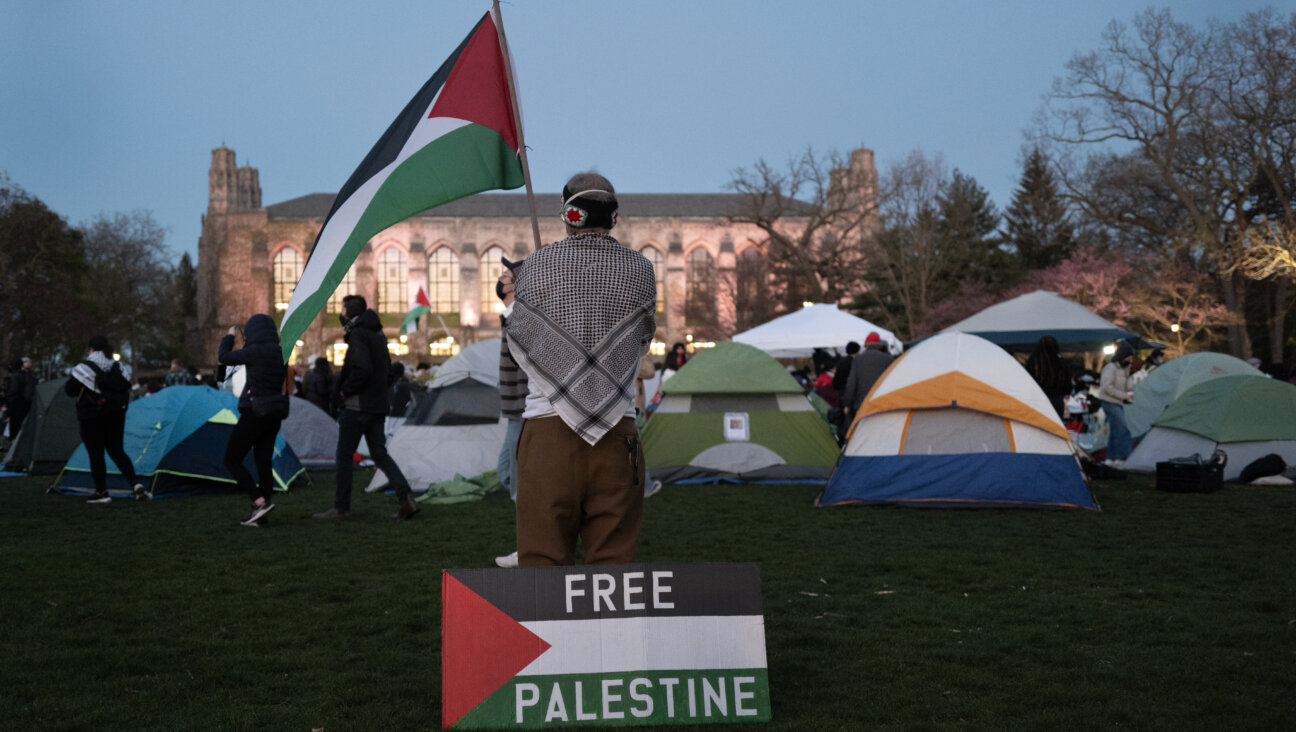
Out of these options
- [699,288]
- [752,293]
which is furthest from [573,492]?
[699,288]

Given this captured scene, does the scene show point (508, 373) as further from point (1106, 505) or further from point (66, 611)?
point (1106, 505)

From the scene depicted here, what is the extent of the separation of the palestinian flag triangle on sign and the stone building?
6214 cm

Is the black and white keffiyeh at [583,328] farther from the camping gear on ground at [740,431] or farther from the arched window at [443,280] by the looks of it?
the arched window at [443,280]

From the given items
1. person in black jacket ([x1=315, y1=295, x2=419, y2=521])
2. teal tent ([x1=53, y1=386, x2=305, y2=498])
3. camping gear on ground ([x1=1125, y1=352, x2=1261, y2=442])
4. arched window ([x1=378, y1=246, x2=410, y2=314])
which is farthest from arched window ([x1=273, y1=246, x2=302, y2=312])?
person in black jacket ([x1=315, y1=295, x2=419, y2=521])

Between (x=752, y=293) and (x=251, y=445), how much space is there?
54.0 meters

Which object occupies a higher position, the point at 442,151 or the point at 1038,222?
the point at 1038,222

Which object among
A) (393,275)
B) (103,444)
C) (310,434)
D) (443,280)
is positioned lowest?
(310,434)

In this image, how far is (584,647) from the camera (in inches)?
126

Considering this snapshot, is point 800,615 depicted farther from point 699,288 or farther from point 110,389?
point 699,288

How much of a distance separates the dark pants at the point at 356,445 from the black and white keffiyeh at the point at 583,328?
547cm

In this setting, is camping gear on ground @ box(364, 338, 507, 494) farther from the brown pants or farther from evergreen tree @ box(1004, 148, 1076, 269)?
evergreen tree @ box(1004, 148, 1076, 269)

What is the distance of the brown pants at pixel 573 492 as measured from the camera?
3309 millimetres

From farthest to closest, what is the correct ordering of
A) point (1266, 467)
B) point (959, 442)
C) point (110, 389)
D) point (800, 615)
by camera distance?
1. point (1266, 467)
2. point (110, 389)
3. point (959, 442)
4. point (800, 615)

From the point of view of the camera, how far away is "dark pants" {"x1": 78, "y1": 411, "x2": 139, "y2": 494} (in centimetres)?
1016
